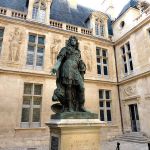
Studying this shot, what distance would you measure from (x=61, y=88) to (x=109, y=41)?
10.3 metres

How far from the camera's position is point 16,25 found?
10.2 metres

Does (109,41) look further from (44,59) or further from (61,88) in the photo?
(61,88)

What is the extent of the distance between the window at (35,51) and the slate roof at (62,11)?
255 cm

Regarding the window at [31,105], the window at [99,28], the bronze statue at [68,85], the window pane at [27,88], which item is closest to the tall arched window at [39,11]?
the window at [99,28]

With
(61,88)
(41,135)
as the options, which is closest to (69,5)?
(41,135)

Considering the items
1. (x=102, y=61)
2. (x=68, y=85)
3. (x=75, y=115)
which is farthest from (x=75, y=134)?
(x=102, y=61)

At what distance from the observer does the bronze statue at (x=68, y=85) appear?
A: 3.82 m

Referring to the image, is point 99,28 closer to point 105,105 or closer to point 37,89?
point 105,105

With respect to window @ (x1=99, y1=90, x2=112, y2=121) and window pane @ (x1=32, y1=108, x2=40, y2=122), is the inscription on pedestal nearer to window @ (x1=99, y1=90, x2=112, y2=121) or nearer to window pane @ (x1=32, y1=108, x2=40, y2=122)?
window pane @ (x1=32, y1=108, x2=40, y2=122)

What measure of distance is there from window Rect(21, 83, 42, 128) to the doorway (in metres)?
6.22

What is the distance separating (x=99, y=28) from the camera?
13.3 metres

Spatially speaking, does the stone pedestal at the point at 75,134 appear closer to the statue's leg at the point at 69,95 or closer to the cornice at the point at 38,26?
the statue's leg at the point at 69,95

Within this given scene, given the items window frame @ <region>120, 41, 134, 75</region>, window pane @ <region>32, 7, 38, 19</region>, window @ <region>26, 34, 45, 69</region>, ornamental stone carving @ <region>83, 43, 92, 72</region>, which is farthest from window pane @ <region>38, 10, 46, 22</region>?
window frame @ <region>120, 41, 134, 75</region>

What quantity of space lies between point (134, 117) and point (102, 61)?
4.65m
